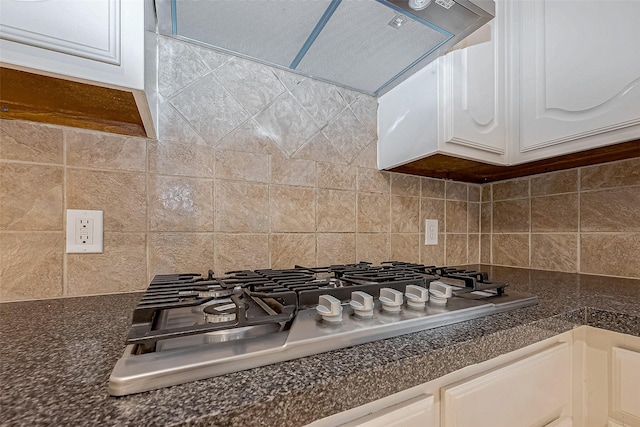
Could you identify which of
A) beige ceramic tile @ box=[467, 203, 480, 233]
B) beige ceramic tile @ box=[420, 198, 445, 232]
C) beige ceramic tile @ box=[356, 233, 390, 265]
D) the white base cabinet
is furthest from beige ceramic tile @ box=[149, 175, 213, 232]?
beige ceramic tile @ box=[467, 203, 480, 233]

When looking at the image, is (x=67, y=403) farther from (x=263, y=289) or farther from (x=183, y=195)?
(x=183, y=195)

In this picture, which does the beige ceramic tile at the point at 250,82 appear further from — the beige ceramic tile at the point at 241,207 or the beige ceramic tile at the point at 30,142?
the beige ceramic tile at the point at 30,142

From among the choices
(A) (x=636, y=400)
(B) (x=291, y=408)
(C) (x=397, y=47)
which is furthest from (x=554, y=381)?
(C) (x=397, y=47)

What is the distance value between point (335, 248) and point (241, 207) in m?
0.38

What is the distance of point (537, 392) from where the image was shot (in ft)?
1.96

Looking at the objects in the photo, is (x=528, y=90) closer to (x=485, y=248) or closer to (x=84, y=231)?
(x=485, y=248)

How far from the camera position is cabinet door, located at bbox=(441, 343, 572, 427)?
1.59 ft

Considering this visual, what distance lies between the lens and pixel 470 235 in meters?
1.48

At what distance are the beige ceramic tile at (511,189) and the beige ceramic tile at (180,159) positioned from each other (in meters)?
1.30

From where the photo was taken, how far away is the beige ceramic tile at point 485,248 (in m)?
1.49

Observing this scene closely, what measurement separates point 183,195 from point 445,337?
774 millimetres

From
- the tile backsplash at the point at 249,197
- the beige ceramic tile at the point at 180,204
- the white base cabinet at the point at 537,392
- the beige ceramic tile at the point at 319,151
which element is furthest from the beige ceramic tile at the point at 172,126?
the white base cabinet at the point at 537,392

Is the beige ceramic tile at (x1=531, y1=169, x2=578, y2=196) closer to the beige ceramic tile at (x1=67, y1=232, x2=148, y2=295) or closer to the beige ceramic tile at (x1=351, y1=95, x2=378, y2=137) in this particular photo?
the beige ceramic tile at (x1=351, y1=95, x2=378, y2=137)

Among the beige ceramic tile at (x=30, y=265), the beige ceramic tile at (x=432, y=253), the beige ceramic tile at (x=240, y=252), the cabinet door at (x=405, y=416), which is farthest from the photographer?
the beige ceramic tile at (x=432, y=253)
